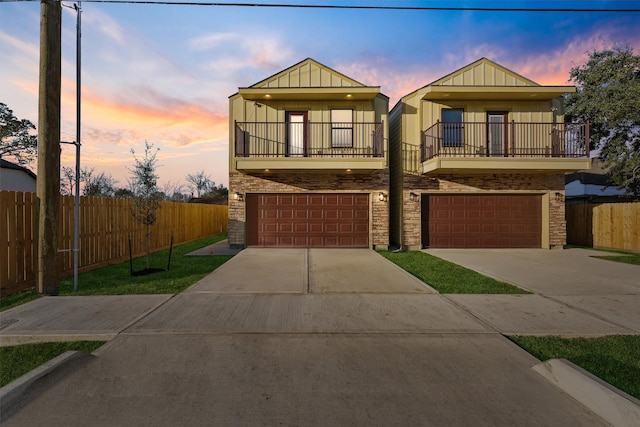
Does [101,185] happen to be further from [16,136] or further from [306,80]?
[306,80]

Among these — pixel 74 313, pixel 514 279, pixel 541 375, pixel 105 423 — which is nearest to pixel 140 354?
pixel 105 423

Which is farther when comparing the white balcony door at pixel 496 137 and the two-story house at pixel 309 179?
the white balcony door at pixel 496 137

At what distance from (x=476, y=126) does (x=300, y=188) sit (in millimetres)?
7473

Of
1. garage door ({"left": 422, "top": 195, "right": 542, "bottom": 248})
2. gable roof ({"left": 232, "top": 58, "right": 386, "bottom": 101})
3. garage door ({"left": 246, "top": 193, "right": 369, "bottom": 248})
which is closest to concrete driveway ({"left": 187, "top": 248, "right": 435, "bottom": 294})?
garage door ({"left": 246, "top": 193, "right": 369, "bottom": 248})

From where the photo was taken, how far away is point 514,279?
24.8ft

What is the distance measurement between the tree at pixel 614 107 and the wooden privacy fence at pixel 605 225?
6.54ft

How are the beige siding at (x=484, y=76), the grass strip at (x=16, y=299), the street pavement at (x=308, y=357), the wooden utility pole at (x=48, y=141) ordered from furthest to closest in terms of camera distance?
1. the beige siding at (x=484, y=76)
2. the wooden utility pole at (x=48, y=141)
3. the grass strip at (x=16, y=299)
4. the street pavement at (x=308, y=357)

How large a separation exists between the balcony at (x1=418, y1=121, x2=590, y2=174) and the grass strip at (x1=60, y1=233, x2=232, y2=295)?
8.90 m

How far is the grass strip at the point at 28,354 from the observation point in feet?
10.6

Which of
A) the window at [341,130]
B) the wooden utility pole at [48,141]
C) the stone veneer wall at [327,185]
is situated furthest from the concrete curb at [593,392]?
the window at [341,130]

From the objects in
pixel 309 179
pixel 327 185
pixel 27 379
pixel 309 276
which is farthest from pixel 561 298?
pixel 309 179

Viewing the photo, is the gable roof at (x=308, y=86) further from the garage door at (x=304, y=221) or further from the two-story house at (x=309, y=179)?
the garage door at (x=304, y=221)

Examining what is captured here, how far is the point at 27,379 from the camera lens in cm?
300

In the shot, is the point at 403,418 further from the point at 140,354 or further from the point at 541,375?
the point at 140,354
